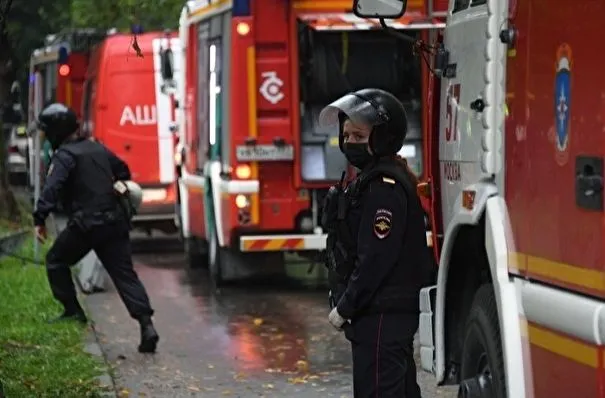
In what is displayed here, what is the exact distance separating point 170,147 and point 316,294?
584 centimetres

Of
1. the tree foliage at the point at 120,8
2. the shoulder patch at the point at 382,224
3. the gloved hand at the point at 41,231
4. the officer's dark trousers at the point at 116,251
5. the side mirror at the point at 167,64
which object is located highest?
the tree foliage at the point at 120,8

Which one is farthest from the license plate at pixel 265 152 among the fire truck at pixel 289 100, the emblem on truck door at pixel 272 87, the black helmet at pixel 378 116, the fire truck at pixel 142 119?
the black helmet at pixel 378 116

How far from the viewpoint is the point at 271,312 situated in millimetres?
12844

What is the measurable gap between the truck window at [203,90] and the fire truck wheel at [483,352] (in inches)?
365

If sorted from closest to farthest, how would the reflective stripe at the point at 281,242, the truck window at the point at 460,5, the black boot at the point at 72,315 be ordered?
the truck window at the point at 460,5
the black boot at the point at 72,315
the reflective stripe at the point at 281,242

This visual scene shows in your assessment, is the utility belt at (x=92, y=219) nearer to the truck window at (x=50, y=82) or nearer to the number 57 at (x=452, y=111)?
the number 57 at (x=452, y=111)

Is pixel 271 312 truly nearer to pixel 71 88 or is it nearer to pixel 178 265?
pixel 178 265

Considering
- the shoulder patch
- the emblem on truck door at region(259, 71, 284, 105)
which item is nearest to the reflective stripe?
the emblem on truck door at region(259, 71, 284, 105)

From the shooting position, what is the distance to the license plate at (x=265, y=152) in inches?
517

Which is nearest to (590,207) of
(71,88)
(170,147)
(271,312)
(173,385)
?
(173,385)

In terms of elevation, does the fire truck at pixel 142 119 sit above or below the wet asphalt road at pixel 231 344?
above

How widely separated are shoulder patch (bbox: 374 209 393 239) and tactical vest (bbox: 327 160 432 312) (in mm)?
133

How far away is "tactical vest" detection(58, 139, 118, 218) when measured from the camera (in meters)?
10.5

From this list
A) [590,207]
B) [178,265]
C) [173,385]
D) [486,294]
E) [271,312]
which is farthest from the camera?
[178,265]
